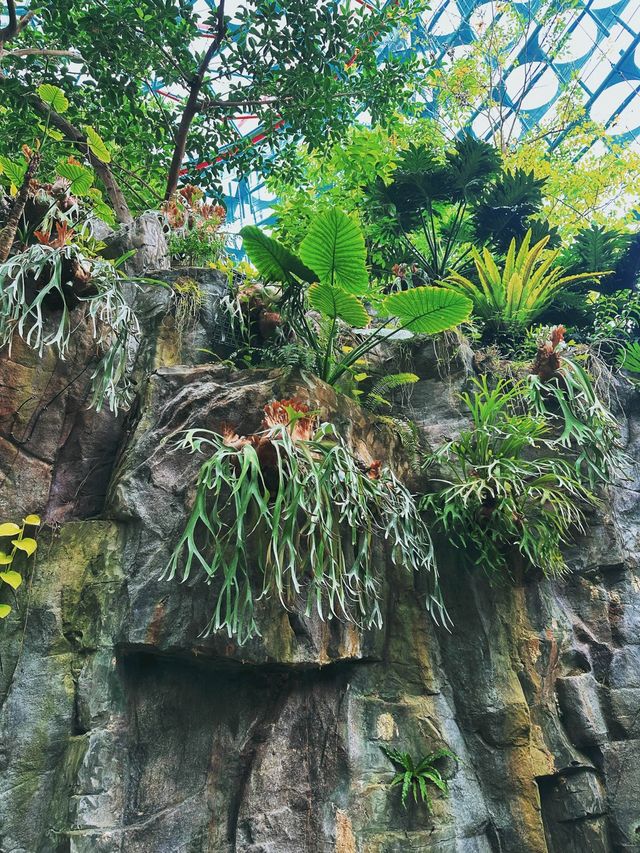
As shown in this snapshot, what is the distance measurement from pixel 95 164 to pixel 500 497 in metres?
4.47

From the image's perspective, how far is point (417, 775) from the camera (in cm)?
322

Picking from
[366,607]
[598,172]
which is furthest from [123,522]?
[598,172]

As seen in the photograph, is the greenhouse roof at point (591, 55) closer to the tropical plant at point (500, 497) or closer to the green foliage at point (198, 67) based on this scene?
the green foliage at point (198, 67)

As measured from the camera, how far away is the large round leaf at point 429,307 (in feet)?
11.9

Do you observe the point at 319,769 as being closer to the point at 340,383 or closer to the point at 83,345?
the point at 340,383

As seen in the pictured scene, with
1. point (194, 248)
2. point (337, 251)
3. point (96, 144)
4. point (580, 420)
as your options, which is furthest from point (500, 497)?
point (96, 144)

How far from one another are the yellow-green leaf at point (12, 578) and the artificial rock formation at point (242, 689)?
0.10m

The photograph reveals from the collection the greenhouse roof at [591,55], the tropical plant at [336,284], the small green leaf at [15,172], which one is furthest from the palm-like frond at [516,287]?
the greenhouse roof at [591,55]

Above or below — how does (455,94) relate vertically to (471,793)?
above

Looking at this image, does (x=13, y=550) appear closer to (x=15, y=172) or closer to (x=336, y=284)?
(x=336, y=284)

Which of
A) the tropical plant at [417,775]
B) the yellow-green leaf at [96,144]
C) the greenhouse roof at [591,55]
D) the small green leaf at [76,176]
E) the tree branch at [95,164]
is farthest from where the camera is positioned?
the greenhouse roof at [591,55]

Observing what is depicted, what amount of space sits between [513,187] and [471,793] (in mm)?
4901

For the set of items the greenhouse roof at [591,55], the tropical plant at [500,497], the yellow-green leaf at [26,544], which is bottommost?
the yellow-green leaf at [26,544]

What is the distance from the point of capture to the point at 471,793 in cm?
338
